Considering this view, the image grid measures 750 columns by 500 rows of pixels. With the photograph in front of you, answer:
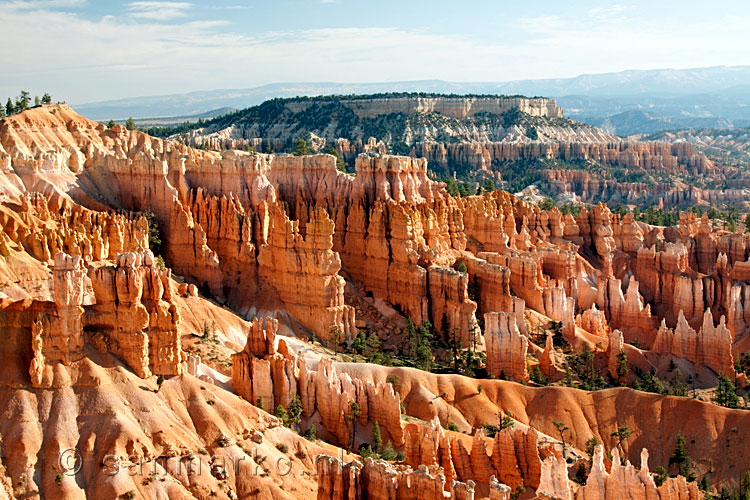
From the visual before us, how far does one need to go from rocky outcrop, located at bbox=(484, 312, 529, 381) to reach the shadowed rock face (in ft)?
0.45

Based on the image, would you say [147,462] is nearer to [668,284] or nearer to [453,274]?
[453,274]

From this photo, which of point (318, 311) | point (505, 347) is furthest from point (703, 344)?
point (318, 311)

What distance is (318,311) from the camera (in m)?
67.4

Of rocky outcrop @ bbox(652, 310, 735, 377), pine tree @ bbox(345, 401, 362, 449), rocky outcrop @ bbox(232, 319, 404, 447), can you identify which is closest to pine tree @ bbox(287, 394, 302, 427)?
rocky outcrop @ bbox(232, 319, 404, 447)

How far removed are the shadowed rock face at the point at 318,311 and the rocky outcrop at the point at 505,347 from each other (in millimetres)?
138

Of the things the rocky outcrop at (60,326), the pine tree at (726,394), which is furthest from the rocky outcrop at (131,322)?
the pine tree at (726,394)

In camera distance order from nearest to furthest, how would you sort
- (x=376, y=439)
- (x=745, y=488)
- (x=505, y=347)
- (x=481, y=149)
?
1. (x=745, y=488)
2. (x=376, y=439)
3. (x=505, y=347)
4. (x=481, y=149)

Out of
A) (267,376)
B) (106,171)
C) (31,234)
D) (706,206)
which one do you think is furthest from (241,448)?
(706,206)

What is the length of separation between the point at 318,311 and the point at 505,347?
13464mm

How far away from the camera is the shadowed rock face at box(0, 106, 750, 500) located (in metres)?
40.6

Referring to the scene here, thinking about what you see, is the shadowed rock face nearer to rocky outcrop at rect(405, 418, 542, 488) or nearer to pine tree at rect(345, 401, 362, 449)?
rocky outcrop at rect(405, 418, 542, 488)

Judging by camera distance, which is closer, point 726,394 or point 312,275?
point 726,394

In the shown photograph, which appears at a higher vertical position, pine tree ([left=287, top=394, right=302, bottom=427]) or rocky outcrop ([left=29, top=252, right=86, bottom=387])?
rocky outcrop ([left=29, top=252, right=86, bottom=387])

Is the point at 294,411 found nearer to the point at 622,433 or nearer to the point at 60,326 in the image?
the point at 60,326
